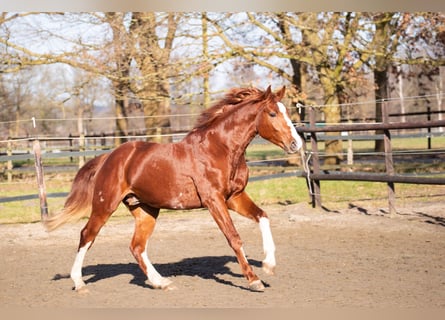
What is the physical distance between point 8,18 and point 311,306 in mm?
9146

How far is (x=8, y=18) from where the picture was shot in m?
10.5

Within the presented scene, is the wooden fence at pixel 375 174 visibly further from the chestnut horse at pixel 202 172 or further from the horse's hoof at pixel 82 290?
the horse's hoof at pixel 82 290

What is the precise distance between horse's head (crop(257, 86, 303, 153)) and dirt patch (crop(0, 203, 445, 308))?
0.99 metres

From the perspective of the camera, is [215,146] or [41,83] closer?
[215,146]

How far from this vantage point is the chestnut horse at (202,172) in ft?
13.1

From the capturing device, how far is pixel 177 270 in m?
4.73

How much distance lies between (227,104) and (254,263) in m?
1.43

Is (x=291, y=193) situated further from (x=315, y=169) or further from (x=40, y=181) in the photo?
(x=40, y=181)

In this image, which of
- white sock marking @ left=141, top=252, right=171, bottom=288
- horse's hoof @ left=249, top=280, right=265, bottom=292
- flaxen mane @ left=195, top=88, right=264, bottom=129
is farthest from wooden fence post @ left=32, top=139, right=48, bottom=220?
horse's hoof @ left=249, top=280, right=265, bottom=292

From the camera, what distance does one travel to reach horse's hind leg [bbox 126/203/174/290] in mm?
4066

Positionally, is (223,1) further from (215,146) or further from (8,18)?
(8,18)

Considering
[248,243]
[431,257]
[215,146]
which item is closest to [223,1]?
[248,243]

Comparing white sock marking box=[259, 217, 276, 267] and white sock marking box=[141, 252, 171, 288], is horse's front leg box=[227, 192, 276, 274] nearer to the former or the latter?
white sock marking box=[259, 217, 276, 267]

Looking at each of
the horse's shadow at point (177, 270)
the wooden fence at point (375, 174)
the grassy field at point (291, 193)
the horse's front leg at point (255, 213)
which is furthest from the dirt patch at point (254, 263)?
the grassy field at point (291, 193)
